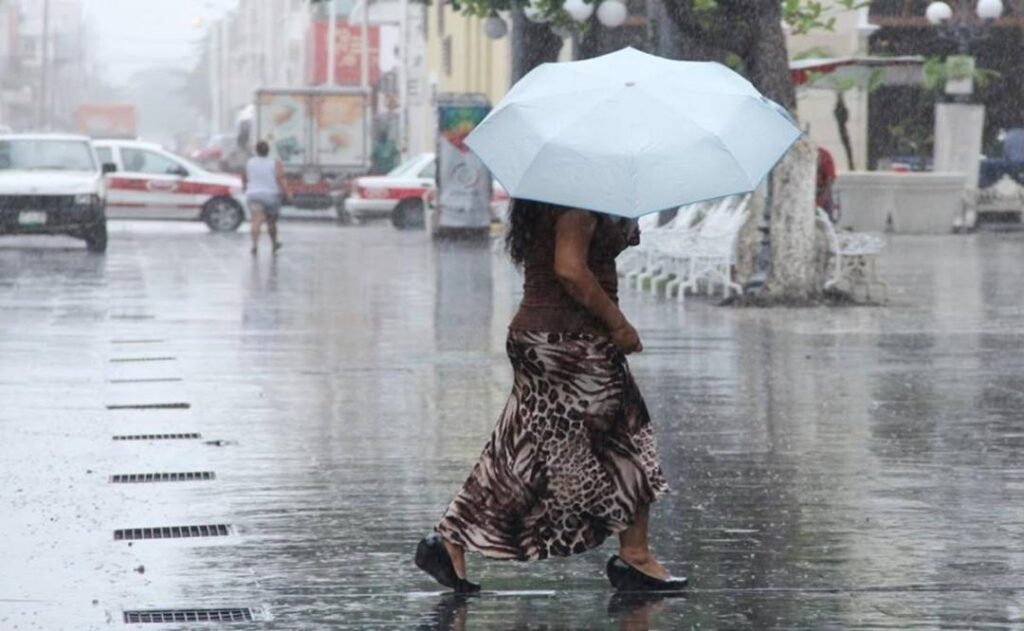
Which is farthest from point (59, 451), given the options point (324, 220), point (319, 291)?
point (324, 220)

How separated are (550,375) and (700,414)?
16.8 ft

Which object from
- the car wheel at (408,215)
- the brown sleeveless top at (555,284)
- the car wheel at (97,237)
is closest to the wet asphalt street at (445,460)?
the brown sleeveless top at (555,284)

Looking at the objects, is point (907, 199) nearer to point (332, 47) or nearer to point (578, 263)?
point (578, 263)

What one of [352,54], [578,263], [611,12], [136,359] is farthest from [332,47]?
[578,263]

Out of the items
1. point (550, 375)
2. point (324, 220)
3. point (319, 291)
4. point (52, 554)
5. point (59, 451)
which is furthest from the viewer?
point (324, 220)

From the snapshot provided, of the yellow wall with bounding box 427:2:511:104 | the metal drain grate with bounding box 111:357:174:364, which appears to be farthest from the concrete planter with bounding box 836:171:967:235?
the metal drain grate with bounding box 111:357:174:364

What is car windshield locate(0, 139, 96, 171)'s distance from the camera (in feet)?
105

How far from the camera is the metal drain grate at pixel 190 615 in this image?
276 inches

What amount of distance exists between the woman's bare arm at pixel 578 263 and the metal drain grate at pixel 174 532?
212cm

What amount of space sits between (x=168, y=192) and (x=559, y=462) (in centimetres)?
3232

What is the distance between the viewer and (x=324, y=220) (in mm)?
46531

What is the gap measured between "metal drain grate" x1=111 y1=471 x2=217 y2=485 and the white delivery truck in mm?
38207

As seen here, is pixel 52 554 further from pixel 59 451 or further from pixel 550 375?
pixel 59 451

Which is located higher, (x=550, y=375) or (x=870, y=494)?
(x=550, y=375)
